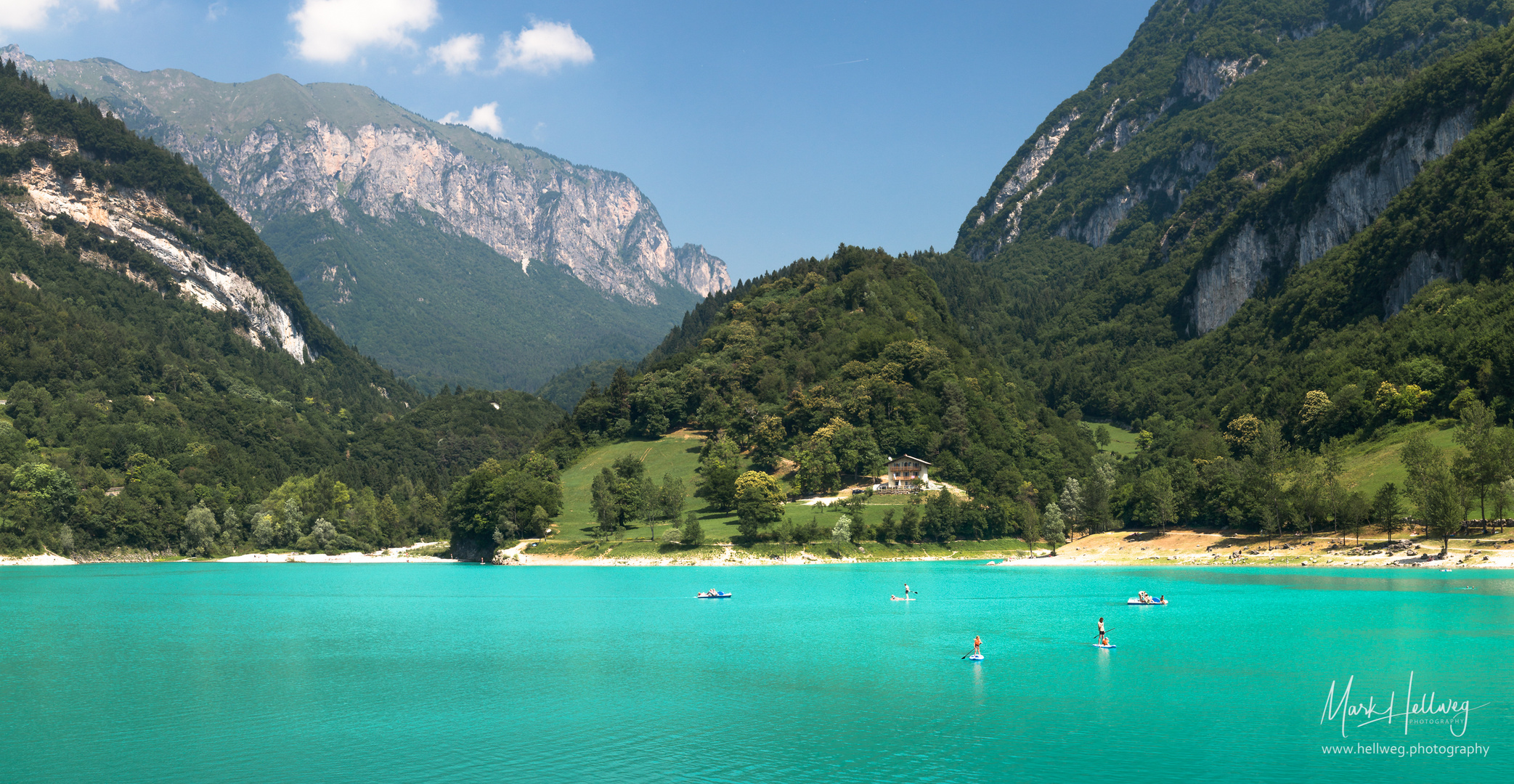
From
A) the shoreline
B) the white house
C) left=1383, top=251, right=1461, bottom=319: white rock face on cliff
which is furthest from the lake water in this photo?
left=1383, top=251, right=1461, bottom=319: white rock face on cliff

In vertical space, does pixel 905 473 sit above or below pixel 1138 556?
above

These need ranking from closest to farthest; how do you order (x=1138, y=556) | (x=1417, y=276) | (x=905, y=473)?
(x=1138, y=556), (x=905, y=473), (x=1417, y=276)

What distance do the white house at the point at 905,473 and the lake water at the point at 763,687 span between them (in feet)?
260

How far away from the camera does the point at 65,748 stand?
37.2 m

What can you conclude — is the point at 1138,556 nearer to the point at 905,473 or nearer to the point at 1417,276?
A: the point at 905,473

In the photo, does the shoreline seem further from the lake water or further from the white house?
the white house

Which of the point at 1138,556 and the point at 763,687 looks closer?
the point at 763,687

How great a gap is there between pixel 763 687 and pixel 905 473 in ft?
424

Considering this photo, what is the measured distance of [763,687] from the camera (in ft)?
159

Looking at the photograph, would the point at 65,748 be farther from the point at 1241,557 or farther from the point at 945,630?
the point at 1241,557

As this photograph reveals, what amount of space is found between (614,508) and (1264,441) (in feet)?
339

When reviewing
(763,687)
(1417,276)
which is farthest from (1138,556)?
(763,687)

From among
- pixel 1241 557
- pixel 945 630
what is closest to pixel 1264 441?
pixel 1241 557

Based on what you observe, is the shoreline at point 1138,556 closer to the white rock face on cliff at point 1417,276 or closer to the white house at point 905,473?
the white house at point 905,473
